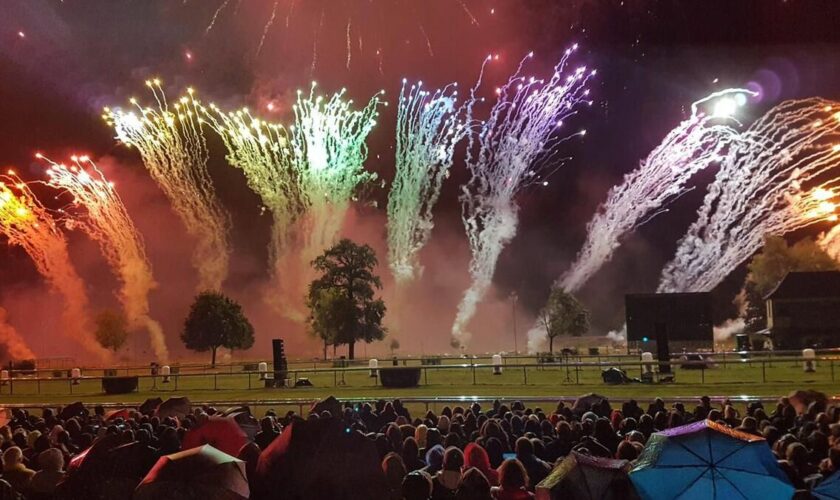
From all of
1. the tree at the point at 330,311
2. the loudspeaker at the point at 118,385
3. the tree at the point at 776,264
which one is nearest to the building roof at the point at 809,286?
the tree at the point at 776,264

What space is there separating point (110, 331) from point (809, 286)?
224 ft

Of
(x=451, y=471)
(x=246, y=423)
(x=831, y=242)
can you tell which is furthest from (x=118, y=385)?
(x=831, y=242)

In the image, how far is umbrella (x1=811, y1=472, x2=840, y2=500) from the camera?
6.48 meters

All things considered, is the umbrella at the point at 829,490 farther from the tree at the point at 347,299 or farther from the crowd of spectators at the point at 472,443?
the tree at the point at 347,299

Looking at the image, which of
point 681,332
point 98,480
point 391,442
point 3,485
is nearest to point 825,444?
point 391,442

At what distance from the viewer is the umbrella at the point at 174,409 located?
15633mm

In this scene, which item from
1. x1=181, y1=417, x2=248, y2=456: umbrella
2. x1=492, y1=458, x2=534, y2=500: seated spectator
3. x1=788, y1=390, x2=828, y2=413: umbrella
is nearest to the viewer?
x1=492, y1=458, x2=534, y2=500: seated spectator

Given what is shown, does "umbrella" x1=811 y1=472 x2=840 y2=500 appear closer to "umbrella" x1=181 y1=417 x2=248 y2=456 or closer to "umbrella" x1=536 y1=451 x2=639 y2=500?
"umbrella" x1=536 y1=451 x2=639 y2=500

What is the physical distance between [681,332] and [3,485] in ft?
140

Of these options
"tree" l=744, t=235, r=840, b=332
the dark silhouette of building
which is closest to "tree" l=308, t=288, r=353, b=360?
the dark silhouette of building

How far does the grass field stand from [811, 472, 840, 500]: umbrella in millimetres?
15423

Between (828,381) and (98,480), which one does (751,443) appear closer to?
(98,480)

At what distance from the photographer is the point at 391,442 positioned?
1046 cm

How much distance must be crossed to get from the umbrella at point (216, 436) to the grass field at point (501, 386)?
12354mm
